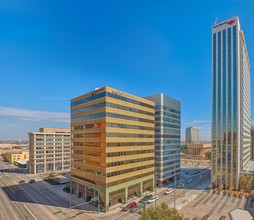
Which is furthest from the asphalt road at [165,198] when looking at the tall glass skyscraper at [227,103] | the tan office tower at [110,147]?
the tall glass skyscraper at [227,103]

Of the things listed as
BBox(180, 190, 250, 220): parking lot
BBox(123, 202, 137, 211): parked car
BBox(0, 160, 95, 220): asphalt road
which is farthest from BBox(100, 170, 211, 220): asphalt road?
BBox(0, 160, 95, 220): asphalt road

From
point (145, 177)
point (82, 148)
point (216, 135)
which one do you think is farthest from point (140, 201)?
point (216, 135)

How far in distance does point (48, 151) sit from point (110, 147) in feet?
254

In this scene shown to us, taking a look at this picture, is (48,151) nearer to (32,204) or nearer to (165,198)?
(32,204)

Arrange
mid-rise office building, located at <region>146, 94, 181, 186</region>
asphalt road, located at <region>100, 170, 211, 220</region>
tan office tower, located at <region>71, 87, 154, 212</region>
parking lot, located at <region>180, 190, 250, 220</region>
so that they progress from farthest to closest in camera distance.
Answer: mid-rise office building, located at <region>146, 94, 181, 186</region>
tan office tower, located at <region>71, 87, 154, 212</region>
parking lot, located at <region>180, 190, 250, 220</region>
asphalt road, located at <region>100, 170, 211, 220</region>

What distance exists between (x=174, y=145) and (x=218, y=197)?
29.2 m

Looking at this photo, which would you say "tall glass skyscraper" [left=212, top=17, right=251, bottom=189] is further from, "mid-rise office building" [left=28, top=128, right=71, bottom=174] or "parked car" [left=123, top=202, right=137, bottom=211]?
"mid-rise office building" [left=28, top=128, right=71, bottom=174]

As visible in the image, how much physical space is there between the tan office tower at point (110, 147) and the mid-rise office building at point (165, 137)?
7.75 meters

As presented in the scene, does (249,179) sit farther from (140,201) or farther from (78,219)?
(78,219)

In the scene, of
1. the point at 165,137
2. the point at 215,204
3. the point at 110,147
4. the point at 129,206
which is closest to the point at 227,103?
the point at 165,137

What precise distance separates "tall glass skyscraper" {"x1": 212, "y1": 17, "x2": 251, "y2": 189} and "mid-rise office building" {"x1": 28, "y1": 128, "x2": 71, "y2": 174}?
9218 centimetres

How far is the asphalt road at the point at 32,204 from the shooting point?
4947 centimetres

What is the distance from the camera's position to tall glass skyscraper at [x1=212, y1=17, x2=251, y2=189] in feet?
255

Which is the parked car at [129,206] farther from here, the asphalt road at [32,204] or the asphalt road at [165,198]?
the asphalt road at [32,204]
